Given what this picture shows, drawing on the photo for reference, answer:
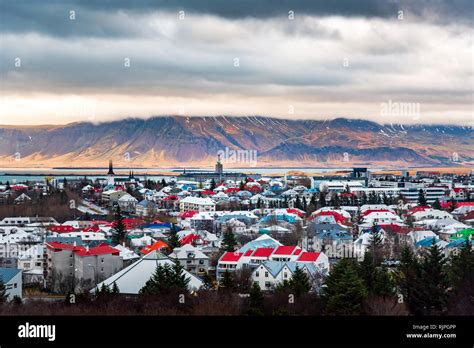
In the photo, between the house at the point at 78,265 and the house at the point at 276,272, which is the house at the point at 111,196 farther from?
the house at the point at 276,272

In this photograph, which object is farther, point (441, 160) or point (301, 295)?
point (441, 160)

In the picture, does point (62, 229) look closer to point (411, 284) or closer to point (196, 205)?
point (196, 205)

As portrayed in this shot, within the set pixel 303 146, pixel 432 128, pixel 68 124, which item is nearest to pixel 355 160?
pixel 303 146

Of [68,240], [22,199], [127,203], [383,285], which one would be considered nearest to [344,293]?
[383,285]

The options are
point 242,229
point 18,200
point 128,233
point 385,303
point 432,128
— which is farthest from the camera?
point 432,128

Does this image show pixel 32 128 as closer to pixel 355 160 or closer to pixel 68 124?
pixel 68 124

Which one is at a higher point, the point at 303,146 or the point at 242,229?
the point at 303,146

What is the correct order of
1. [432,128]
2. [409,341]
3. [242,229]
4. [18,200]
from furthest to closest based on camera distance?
[432,128] < [18,200] < [242,229] < [409,341]
